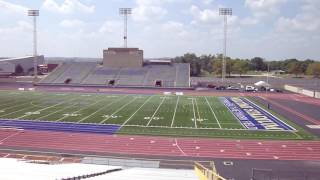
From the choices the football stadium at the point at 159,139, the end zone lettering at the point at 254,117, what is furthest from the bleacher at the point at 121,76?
the end zone lettering at the point at 254,117

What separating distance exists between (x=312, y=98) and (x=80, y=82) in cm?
3863

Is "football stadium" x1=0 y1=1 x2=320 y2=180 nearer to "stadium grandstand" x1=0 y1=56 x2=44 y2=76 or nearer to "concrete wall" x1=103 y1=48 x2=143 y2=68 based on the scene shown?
"concrete wall" x1=103 y1=48 x2=143 y2=68

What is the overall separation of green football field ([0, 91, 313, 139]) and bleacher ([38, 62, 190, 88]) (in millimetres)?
24643

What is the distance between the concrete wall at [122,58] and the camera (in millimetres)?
80812

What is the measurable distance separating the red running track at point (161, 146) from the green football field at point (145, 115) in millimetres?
1928

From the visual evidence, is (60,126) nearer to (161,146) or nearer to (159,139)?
(159,139)

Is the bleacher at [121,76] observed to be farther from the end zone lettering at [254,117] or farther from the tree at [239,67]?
the tree at [239,67]

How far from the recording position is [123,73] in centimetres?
7644

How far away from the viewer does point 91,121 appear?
31.4m

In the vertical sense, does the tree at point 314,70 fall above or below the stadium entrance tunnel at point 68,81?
above

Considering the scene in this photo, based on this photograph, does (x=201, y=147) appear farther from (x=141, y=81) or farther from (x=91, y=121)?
(x=141, y=81)

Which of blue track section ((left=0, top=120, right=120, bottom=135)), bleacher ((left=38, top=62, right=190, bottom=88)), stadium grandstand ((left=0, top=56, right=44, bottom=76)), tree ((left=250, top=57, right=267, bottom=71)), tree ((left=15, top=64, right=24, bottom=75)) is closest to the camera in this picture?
blue track section ((left=0, top=120, right=120, bottom=135))

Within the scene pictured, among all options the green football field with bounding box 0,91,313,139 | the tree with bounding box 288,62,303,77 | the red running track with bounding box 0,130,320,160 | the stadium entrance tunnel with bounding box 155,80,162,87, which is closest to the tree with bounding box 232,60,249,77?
the tree with bounding box 288,62,303,77

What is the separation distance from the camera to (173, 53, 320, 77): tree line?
116188 millimetres
